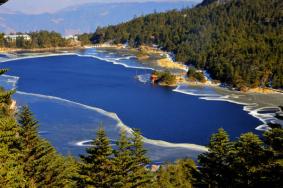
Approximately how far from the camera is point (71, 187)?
2023 cm

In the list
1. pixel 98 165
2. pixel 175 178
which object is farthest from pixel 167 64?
pixel 98 165

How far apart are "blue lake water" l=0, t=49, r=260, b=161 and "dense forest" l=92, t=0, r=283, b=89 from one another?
57.9ft

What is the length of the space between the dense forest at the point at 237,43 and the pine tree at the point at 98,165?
89.9 m

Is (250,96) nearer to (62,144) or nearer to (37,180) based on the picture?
(62,144)

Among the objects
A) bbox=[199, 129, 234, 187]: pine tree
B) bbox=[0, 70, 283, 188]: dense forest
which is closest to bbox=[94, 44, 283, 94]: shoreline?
bbox=[0, 70, 283, 188]: dense forest

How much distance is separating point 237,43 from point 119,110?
2596 inches

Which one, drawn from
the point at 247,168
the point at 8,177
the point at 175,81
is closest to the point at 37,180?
the point at 8,177

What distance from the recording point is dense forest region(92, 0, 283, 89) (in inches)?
4269

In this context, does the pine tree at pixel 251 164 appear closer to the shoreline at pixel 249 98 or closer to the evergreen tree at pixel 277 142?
the evergreen tree at pixel 277 142

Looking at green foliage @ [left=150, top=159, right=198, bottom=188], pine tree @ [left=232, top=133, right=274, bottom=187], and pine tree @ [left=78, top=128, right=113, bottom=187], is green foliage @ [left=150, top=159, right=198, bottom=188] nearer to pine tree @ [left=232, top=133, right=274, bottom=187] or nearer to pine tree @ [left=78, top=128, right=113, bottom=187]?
pine tree @ [left=232, top=133, right=274, bottom=187]

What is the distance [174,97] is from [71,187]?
77.9m

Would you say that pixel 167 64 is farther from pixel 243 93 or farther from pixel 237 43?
pixel 243 93

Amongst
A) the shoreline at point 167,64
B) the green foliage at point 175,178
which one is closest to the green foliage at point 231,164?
the green foliage at point 175,178

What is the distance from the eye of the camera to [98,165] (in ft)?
57.3
